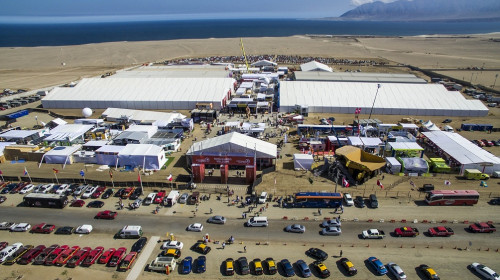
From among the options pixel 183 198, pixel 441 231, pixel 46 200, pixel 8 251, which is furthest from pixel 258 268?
pixel 46 200

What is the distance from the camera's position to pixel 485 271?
25000mm

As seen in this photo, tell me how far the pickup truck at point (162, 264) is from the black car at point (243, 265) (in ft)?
19.1

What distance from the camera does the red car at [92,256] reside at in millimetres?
26609

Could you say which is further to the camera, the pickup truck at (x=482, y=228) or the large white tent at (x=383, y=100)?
the large white tent at (x=383, y=100)

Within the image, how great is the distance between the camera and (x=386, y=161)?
43.7 metres

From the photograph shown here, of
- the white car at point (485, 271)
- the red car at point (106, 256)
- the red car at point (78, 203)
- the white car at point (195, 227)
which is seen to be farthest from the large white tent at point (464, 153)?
the red car at point (78, 203)

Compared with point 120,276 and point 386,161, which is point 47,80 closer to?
point 120,276

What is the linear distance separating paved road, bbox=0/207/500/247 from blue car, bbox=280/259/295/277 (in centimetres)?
343

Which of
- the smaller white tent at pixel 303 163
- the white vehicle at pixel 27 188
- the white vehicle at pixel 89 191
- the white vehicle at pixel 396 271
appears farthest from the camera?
the smaller white tent at pixel 303 163

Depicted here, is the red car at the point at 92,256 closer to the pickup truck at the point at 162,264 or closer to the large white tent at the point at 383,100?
the pickup truck at the point at 162,264

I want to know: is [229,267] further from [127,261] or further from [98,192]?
[98,192]

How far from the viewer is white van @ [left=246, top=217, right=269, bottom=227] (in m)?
31.6

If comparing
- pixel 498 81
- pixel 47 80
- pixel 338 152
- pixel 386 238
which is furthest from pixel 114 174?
pixel 498 81

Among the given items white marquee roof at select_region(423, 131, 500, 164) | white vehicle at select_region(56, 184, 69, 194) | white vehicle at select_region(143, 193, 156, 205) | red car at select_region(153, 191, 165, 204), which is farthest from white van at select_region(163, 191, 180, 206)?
white marquee roof at select_region(423, 131, 500, 164)
